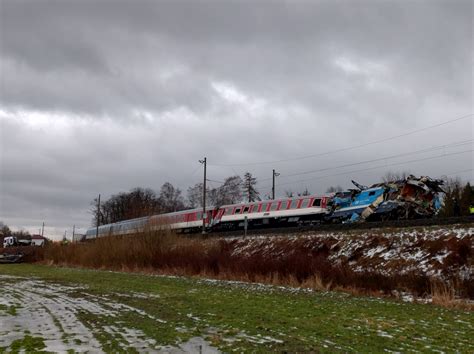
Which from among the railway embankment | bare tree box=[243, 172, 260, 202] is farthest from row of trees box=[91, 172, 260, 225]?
the railway embankment

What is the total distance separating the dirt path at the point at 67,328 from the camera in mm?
6730

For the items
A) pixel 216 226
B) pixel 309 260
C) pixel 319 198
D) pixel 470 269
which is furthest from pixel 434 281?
pixel 216 226

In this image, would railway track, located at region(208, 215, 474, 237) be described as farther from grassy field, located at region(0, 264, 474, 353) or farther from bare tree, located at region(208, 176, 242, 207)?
bare tree, located at region(208, 176, 242, 207)

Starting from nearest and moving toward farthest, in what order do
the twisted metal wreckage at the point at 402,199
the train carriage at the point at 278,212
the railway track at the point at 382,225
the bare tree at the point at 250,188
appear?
the railway track at the point at 382,225 < the twisted metal wreckage at the point at 402,199 < the train carriage at the point at 278,212 < the bare tree at the point at 250,188

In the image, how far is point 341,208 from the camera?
34344mm

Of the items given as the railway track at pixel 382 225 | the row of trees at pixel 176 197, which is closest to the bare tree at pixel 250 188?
the row of trees at pixel 176 197

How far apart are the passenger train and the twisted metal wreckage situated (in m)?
4.59

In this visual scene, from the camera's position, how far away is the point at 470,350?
715 centimetres

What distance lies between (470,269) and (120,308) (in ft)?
43.9

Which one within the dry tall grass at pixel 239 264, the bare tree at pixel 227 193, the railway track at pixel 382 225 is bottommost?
the dry tall grass at pixel 239 264

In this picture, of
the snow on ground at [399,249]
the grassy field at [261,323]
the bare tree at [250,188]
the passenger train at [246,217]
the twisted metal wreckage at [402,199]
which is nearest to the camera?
the grassy field at [261,323]

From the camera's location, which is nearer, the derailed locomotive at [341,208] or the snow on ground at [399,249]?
the snow on ground at [399,249]

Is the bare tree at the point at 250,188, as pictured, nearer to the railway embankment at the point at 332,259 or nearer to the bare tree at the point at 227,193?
the bare tree at the point at 227,193

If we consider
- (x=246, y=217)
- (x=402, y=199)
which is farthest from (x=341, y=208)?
(x=246, y=217)
